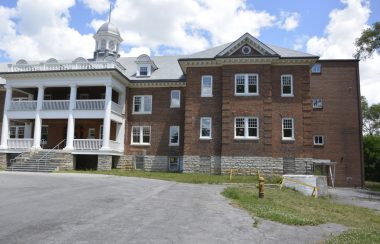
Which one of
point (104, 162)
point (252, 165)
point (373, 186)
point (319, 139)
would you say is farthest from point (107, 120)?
point (373, 186)

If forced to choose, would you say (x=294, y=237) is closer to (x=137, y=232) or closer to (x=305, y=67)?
(x=137, y=232)

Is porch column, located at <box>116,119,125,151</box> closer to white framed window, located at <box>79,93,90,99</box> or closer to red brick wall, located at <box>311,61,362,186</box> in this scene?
white framed window, located at <box>79,93,90,99</box>

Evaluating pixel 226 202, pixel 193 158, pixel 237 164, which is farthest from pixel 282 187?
pixel 193 158

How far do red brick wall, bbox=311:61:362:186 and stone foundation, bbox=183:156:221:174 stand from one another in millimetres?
11049

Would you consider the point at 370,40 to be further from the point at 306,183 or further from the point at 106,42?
the point at 106,42

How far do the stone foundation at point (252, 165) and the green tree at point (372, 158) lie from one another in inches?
937

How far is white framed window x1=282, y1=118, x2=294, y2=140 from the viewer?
2989 centimetres

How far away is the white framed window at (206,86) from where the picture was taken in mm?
31422

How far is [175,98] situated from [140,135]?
189 inches

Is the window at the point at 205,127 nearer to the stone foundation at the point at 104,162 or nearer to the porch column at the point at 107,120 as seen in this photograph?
the porch column at the point at 107,120

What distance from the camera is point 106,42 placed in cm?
4209

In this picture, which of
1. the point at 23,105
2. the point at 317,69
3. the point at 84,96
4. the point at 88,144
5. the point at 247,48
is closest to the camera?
the point at 247,48

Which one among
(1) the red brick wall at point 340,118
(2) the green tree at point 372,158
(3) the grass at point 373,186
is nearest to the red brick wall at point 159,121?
(1) the red brick wall at point 340,118

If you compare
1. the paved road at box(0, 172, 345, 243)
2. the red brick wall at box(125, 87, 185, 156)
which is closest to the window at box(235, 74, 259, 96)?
the red brick wall at box(125, 87, 185, 156)
